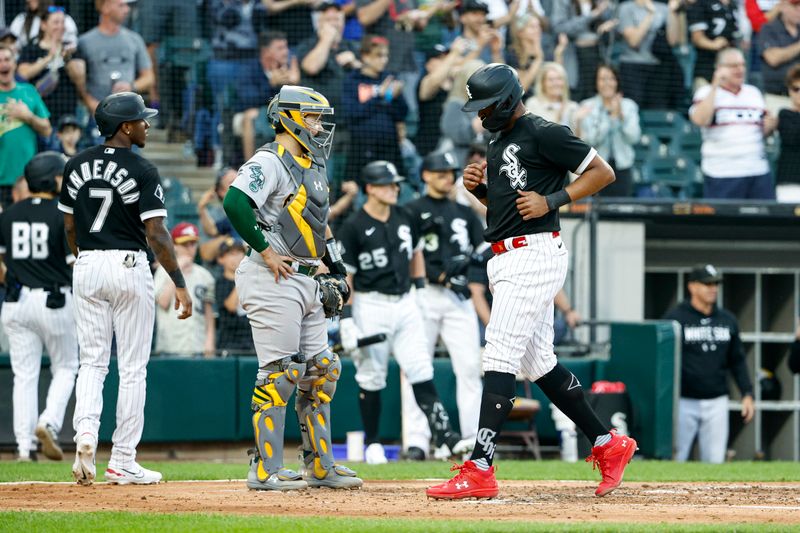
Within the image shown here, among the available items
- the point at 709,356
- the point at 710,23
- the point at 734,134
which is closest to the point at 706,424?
the point at 709,356

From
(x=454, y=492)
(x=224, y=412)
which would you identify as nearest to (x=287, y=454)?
(x=224, y=412)

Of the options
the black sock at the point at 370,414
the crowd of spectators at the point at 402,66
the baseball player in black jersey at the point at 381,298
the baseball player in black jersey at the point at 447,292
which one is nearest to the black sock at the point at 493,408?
the baseball player in black jersey at the point at 381,298

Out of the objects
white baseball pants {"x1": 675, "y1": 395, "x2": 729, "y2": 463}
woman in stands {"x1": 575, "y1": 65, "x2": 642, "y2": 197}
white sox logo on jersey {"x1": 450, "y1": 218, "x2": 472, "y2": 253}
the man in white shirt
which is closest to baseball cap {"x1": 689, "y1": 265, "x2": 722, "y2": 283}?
white baseball pants {"x1": 675, "y1": 395, "x2": 729, "y2": 463}

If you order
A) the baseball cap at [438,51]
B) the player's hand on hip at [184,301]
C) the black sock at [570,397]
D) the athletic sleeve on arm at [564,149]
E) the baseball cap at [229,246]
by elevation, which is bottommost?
the black sock at [570,397]

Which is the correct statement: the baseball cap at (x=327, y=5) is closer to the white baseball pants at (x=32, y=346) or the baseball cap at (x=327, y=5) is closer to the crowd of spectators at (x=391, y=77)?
the crowd of spectators at (x=391, y=77)

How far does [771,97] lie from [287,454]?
7.20m

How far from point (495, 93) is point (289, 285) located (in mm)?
1425

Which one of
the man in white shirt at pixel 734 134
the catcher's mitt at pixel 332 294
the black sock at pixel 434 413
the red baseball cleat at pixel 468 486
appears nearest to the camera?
the red baseball cleat at pixel 468 486

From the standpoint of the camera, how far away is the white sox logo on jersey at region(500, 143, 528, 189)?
616cm

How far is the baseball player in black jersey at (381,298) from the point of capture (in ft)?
33.1

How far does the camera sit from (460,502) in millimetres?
5891

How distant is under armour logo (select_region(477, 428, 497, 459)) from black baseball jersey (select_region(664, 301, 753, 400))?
626 cm

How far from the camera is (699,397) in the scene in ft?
38.8

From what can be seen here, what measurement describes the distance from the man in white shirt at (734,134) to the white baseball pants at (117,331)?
324 inches
